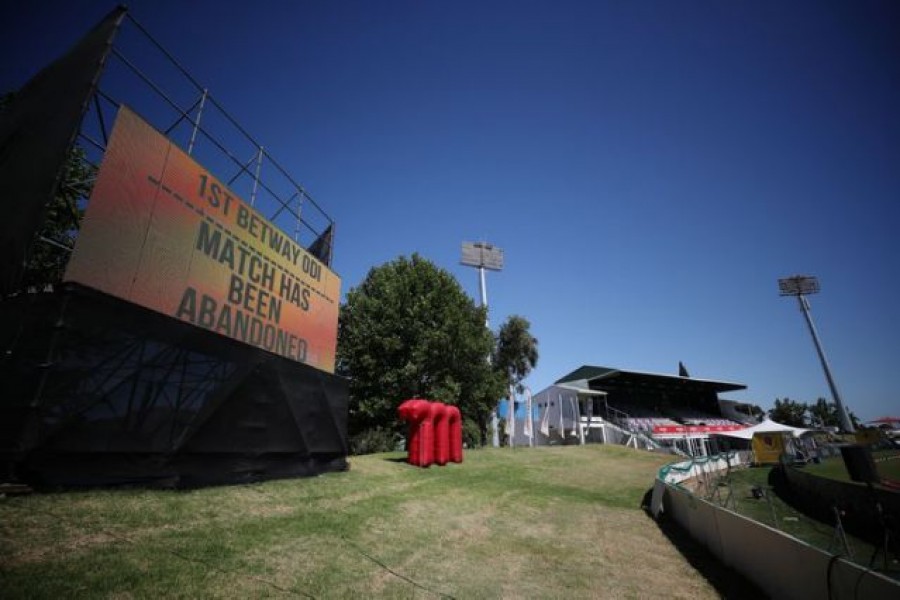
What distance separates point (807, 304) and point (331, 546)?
284 feet

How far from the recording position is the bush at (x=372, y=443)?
22980 millimetres

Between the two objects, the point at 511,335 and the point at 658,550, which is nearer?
the point at 658,550

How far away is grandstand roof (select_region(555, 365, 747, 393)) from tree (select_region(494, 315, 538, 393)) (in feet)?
27.3

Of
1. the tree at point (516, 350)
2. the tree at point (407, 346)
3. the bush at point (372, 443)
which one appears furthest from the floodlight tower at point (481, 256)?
the bush at point (372, 443)

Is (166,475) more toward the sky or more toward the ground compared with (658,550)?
more toward the sky

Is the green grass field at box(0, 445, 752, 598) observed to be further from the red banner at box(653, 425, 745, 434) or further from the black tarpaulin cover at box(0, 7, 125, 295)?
the red banner at box(653, 425, 745, 434)

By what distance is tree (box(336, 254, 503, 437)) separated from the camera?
2634cm

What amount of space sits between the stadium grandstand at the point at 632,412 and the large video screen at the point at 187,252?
33.3 metres

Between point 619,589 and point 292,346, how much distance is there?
11.0 meters

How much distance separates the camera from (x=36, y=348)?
617 centimetres

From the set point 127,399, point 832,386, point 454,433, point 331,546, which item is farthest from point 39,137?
point 832,386

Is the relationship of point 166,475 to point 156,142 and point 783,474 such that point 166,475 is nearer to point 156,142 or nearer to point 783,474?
point 156,142

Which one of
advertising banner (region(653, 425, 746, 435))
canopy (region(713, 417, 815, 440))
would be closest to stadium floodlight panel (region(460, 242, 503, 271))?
advertising banner (region(653, 425, 746, 435))

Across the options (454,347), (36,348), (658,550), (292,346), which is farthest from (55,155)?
(454,347)
